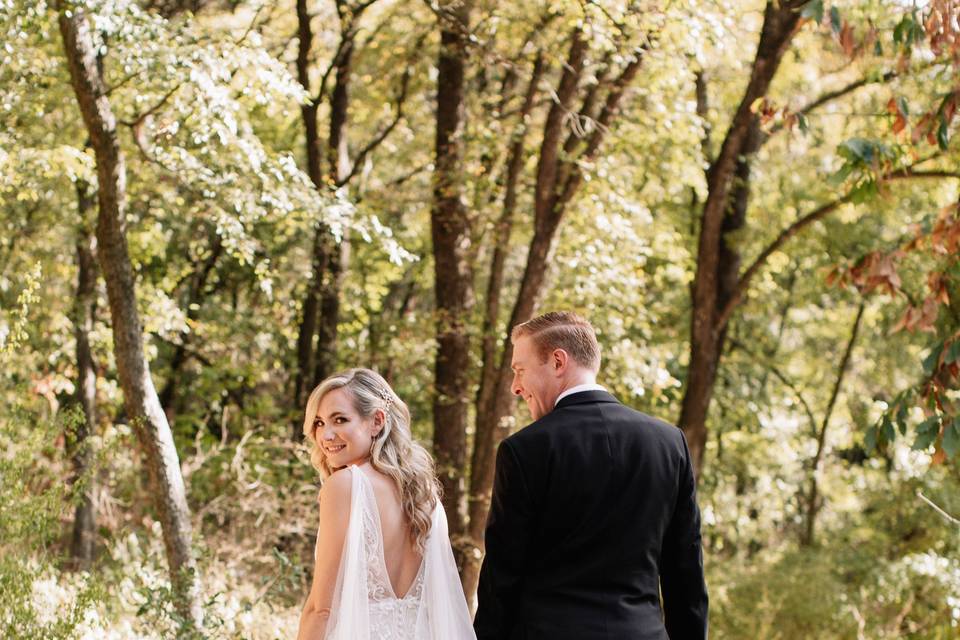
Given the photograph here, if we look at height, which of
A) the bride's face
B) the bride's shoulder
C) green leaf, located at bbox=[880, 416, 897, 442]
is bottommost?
the bride's shoulder

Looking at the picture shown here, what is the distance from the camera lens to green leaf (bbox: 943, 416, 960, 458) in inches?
184

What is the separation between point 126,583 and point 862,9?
8256 millimetres

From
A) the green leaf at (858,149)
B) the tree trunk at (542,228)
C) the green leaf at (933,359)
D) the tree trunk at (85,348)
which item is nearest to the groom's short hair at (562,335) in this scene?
the green leaf at (858,149)

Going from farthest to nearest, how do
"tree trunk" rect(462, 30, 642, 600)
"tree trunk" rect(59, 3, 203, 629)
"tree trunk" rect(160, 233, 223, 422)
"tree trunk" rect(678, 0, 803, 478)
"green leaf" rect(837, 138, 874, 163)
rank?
"tree trunk" rect(160, 233, 223, 422) → "tree trunk" rect(678, 0, 803, 478) → "tree trunk" rect(462, 30, 642, 600) → "tree trunk" rect(59, 3, 203, 629) → "green leaf" rect(837, 138, 874, 163)

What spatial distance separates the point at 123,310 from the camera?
713cm

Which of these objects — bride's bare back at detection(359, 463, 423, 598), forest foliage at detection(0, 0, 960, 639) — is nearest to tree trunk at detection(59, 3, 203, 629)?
forest foliage at detection(0, 0, 960, 639)

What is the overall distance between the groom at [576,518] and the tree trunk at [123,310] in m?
3.85

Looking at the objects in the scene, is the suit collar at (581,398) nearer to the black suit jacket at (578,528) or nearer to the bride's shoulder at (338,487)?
the black suit jacket at (578,528)

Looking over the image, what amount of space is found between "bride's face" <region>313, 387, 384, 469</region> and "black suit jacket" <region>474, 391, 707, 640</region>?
2.10 feet

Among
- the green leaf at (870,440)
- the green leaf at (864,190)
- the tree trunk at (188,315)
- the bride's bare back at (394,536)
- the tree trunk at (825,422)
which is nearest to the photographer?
the bride's bare back at (394,536)

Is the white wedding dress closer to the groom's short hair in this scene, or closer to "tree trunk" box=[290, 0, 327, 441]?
the groom's short hair

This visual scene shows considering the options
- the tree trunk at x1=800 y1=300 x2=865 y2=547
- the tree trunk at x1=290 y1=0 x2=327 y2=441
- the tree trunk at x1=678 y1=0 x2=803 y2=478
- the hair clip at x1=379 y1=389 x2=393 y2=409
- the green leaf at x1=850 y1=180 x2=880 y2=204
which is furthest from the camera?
the tree trunk at x1=800 y1=300 x2=865 y2=547

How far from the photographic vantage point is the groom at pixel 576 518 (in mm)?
3555

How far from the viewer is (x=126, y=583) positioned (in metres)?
7.82
